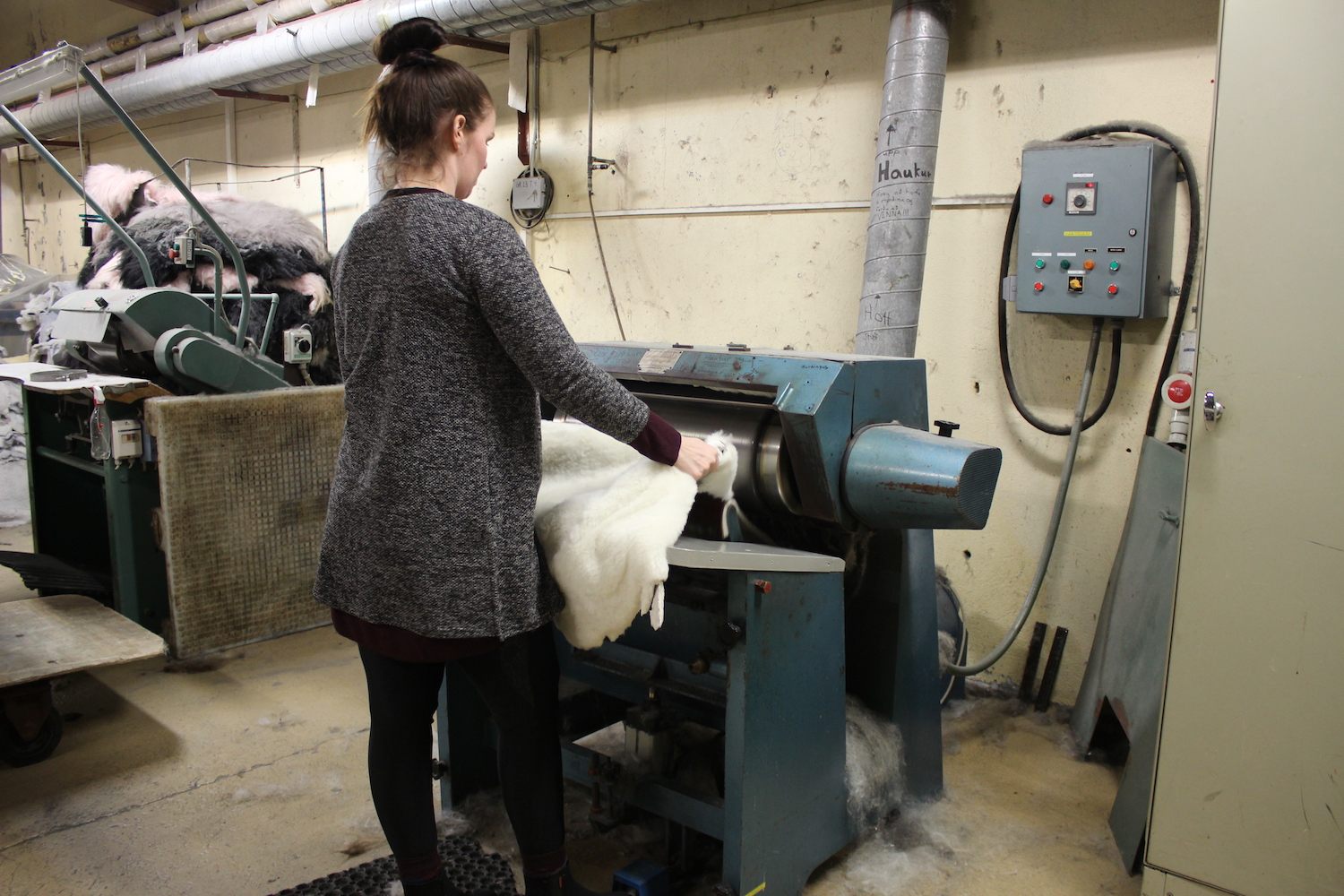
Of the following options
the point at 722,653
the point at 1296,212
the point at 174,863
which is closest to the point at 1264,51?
the point at 1296,212

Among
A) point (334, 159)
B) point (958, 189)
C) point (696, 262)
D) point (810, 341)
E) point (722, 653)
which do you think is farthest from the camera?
point (334, 159)

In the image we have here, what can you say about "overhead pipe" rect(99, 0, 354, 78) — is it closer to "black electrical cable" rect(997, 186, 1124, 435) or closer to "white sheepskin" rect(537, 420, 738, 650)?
"black electrical cable" rect(997, 186, 1124, 435)

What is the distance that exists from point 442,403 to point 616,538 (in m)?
0.31

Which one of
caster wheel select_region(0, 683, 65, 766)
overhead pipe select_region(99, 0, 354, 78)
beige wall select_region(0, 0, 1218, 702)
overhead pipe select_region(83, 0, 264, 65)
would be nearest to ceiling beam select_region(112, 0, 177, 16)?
overhead pipe select_region(83, 0, 264, 65)

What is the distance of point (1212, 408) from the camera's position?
154cm

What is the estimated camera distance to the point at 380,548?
1.27 meters

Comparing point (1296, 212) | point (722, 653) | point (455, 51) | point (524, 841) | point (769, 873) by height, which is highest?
point (455, 51)

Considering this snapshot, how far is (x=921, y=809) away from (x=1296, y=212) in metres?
1.30

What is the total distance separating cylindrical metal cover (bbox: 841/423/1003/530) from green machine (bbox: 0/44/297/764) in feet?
6.53

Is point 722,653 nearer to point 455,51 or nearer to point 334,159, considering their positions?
point 455,51

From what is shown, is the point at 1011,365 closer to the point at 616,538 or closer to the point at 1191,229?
the point at 1191,229

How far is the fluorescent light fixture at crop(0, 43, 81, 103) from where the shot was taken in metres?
2.67

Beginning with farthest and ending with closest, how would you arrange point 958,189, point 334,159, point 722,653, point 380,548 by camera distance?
point 334,159 → point 958,189 → point 722,653 → point 380,548

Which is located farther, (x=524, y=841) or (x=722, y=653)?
(x=722, y=653)
